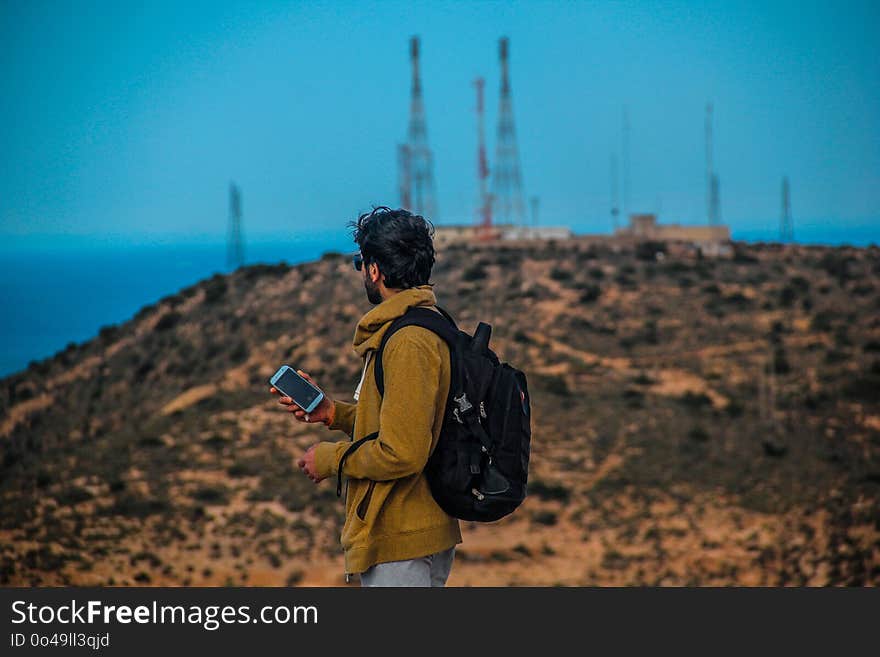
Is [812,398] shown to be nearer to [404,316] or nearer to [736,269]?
[736,269]

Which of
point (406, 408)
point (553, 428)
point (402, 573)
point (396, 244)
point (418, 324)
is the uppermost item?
point (396, 244)

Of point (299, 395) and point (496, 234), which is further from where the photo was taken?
point (496, 234)

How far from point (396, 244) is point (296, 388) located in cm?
56

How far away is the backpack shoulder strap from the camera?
130 inches

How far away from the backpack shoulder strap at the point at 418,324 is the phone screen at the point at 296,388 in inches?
12.2

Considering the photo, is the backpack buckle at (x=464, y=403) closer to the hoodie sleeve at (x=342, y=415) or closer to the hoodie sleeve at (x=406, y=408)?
the hoodie sleeve at (x=406, y=408)

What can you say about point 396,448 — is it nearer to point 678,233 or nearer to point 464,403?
point 464,403

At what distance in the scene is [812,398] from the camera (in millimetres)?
27828

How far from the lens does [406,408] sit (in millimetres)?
3223

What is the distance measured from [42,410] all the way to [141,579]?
16.4 metres

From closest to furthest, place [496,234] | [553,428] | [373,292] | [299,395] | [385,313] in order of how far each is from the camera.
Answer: [385,313]
[373,292]
[299,395]
[553,428]
[496,234]

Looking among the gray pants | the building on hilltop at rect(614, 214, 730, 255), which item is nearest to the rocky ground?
the building on hilltop at rect(614, 214, 730, 255)

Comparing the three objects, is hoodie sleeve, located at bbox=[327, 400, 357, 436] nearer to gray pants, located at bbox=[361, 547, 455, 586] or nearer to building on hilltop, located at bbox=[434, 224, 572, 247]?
gray pants, located at bbox=[361, 547, 455, 586]

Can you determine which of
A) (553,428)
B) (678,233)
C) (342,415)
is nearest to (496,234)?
(678,233)
